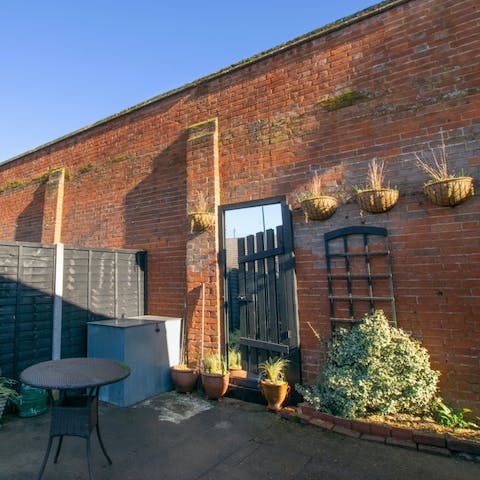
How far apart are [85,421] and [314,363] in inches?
103

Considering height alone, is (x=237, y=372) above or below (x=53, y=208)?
below

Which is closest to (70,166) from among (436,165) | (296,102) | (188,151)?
(188,151)

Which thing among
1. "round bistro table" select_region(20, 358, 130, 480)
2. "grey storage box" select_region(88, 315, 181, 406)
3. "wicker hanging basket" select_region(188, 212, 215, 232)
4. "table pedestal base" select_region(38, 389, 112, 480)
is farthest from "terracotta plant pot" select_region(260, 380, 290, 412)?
"wicker hanging basket" select_region(188, 212, 215, 232)

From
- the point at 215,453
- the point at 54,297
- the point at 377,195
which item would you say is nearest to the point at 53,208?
the point at 54,297

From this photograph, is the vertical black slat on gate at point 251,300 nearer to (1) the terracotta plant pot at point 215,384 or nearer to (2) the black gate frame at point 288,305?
(2) the black gate frame at point 288,305

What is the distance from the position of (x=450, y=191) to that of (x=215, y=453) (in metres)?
3.43

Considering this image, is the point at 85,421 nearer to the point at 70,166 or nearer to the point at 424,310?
the point at 424,310

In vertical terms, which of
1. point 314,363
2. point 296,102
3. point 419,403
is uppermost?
point 296,102

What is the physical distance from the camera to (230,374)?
4.52m

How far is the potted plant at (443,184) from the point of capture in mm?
3348

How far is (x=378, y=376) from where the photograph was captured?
3336mm

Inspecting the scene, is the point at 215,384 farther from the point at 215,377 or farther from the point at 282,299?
the point at 282,299

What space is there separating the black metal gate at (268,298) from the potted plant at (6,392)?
2816mm

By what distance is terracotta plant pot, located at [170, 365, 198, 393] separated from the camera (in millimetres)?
4578
